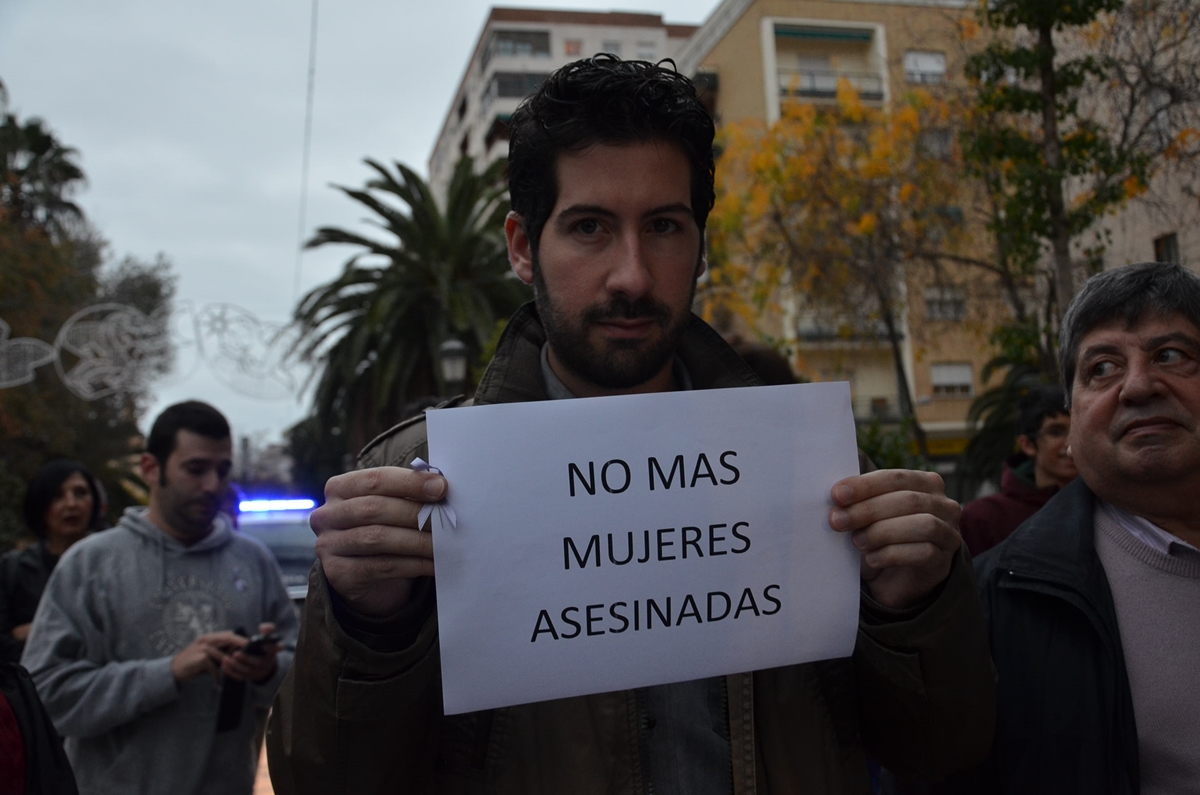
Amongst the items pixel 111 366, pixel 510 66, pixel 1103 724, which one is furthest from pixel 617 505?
pixel 510 66

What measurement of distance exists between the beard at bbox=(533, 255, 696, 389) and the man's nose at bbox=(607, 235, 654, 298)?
18mm


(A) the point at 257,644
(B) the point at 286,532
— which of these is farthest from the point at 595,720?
(B) the point at 286,532

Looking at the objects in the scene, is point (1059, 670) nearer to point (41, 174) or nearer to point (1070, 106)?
point (1070, 106)

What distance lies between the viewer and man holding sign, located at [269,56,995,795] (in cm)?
133

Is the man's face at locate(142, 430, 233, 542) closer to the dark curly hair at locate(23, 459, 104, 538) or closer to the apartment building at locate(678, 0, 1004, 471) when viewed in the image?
the dark curly hair at locate(23, 459, 104, 538)

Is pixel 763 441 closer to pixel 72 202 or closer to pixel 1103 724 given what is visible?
pixel 1103 724

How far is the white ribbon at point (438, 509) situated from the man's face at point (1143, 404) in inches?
54.2

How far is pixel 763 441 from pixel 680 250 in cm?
40

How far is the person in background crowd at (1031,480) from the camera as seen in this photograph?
4.14 meters

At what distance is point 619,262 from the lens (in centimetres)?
157

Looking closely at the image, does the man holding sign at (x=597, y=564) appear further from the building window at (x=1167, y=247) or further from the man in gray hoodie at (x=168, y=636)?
the building window at (x=1167, y=247)

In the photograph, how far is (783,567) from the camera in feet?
4.80

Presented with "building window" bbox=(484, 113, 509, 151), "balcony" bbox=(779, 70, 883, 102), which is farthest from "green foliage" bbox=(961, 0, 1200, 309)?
"building window" bbox=(484, 113, 509, 151)

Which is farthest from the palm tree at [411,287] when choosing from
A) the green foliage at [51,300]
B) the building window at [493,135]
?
the building window at [493,135]
